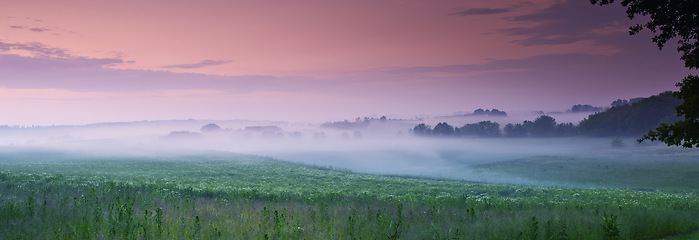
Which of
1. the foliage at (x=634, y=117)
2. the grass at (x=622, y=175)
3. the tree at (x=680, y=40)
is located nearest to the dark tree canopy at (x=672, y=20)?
the tree at (x=680, y=40)

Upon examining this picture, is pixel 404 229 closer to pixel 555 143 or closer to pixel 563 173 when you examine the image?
pixel 563 173

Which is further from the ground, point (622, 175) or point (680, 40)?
point (680, 40)

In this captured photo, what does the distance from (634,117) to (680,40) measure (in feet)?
570

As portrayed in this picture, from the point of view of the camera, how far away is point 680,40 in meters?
18.3

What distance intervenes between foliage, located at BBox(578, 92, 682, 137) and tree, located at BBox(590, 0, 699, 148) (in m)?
162

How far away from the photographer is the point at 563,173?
262 feet

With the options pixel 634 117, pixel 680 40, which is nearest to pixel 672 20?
pixel 680 40

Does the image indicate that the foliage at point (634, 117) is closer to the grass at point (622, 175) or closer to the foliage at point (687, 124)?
the grass at point (622, 175)

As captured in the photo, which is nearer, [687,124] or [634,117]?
[687,124]

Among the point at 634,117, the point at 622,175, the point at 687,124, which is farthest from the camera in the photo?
the point at 634,117

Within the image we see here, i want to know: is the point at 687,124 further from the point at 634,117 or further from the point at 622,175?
the point at 634,117

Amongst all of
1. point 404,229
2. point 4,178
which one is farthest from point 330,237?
point 4,178

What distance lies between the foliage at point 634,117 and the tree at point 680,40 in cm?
16153

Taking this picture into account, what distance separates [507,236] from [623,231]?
3.45 m
